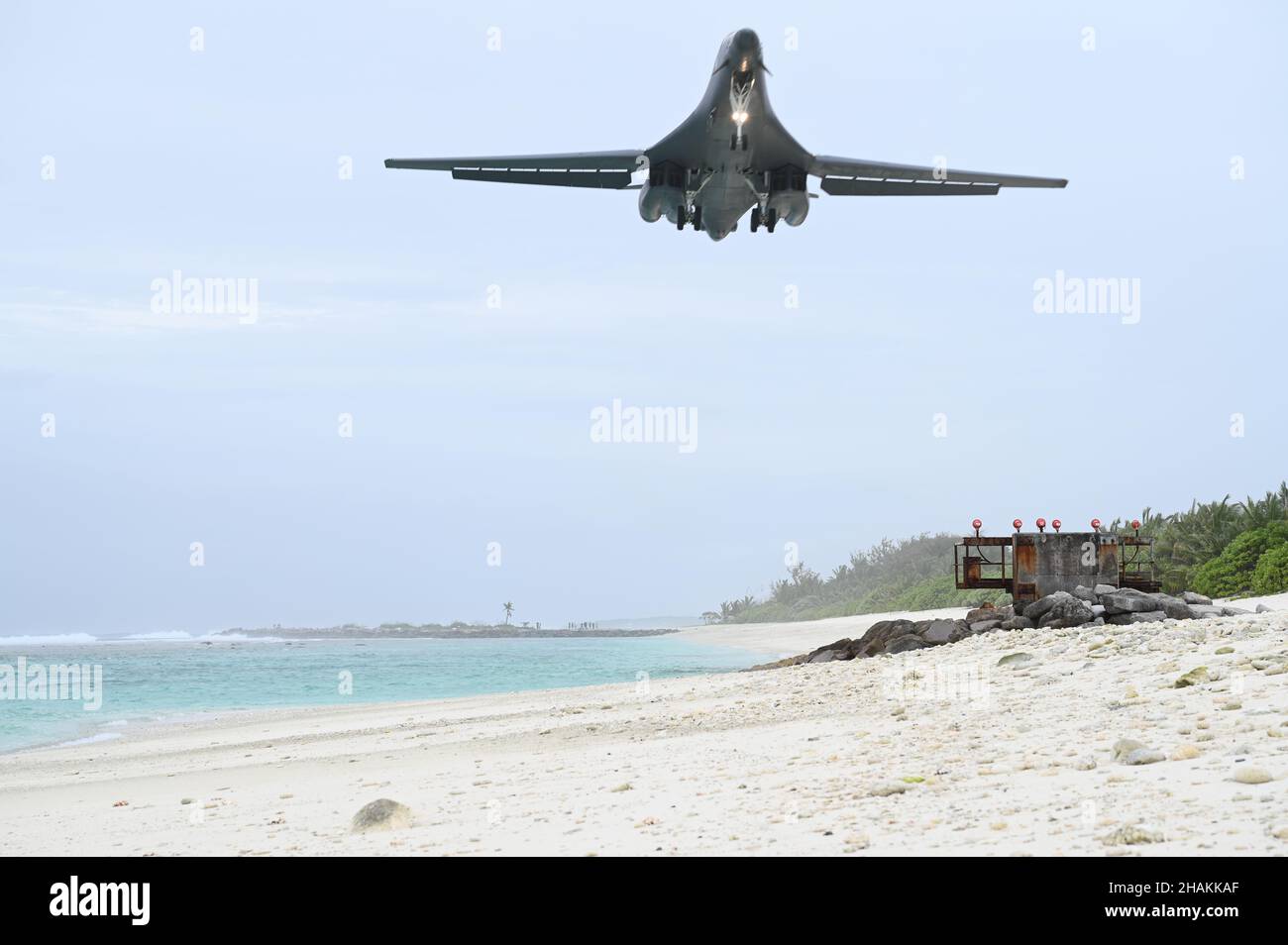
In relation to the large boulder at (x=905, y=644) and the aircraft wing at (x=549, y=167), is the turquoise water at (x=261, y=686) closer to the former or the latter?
the large boulder at (x=905, y=644)

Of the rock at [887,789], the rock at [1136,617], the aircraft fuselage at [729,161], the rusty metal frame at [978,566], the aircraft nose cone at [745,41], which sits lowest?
the rock at [887,789]

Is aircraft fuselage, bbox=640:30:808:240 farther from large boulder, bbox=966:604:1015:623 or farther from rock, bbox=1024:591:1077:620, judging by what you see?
rock, bbox=1024:591:1077:620

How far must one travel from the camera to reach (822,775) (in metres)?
9.48

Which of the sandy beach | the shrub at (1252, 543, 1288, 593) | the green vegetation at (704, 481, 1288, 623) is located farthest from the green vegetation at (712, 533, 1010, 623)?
the sandy beach

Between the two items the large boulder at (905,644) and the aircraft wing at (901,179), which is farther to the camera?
the aircraft wing at (901,179)

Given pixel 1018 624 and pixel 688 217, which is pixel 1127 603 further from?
pixel 688 217

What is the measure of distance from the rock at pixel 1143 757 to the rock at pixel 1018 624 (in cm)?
1194

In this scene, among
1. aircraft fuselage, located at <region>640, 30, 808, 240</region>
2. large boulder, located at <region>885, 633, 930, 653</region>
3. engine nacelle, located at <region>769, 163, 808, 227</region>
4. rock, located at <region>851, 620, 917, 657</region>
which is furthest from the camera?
engine nacelle, located at <region>769, 163, 808, 227</region>

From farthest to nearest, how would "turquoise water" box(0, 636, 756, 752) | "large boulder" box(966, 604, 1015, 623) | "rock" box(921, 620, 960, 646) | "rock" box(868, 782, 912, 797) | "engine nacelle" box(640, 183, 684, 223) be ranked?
"turquoise water" box(0, 636, 756, 752) < "engine nacelle" box(640, 183, 684, 223) < "large boulder" box(966, 604, 1015, 623) < "rock" box(921, 620, 960, 646) < "rock" box(868, 782, 912, 797)

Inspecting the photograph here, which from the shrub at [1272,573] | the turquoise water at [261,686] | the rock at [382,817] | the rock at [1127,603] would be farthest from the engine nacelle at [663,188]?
the shrub at [1272,573]

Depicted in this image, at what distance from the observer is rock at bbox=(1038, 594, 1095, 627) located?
18.6 m

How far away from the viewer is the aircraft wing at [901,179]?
23109mm

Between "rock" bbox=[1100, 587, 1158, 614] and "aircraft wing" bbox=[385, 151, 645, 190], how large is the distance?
12.6 m
